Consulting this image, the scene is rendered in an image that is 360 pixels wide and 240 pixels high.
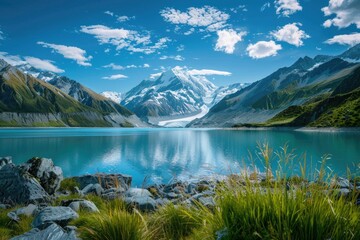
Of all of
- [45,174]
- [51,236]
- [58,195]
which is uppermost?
[51,236]

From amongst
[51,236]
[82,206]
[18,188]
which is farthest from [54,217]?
[18,188]

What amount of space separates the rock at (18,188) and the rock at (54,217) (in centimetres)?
647

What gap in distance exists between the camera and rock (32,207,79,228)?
8.37 metres

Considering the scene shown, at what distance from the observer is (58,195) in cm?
1722

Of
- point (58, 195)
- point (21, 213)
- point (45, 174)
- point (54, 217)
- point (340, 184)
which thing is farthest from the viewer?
point (45, 174)

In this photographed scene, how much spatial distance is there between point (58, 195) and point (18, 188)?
2.33m

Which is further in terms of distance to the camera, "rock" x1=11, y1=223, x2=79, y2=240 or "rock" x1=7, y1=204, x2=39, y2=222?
"rock" x1=7, y1=204, x2=39, y2=222

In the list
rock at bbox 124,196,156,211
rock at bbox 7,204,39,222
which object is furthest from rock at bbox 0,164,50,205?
rock at bbox 124,196,156,211

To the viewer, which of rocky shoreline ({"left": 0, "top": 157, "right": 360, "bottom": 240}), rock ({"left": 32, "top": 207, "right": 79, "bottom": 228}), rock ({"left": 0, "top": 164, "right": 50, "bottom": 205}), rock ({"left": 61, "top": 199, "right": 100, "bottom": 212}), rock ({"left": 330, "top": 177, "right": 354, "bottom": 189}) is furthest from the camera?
rock ({"left": 0, "top": 164, "right": 50, "bottom": 205})

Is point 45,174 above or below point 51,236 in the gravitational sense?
below

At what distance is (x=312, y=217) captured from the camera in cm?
410

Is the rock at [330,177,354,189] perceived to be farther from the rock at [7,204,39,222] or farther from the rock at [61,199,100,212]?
the rock at [7,204,39,222]

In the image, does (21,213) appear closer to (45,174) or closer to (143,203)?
(143,203)

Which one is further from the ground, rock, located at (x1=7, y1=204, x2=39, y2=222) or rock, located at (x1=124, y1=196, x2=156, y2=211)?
rock, located at (x1=124, y1=196, x2=156, y2=211)
